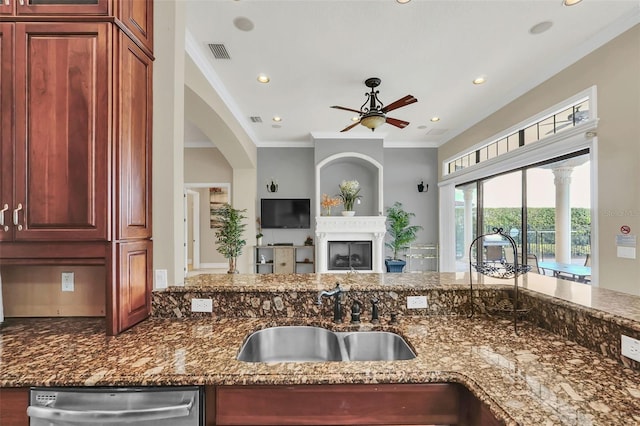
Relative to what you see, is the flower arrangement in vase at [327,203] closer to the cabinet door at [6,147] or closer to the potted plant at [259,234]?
the potted plant at [259,234]

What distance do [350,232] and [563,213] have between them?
129 inches

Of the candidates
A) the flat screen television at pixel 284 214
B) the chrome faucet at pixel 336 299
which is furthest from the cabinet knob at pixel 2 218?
the flat screen television at pixel 284 214

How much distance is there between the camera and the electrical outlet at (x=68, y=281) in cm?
161

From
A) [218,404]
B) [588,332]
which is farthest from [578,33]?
[218,404]

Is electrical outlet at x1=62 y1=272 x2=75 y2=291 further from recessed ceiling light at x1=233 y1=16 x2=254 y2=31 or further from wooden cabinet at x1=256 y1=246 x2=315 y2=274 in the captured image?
wooden cabinet at x1=256 y1=246 x2=315 y2=274

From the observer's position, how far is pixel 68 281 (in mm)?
1615

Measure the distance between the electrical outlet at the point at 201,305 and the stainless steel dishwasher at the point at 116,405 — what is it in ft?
2.02

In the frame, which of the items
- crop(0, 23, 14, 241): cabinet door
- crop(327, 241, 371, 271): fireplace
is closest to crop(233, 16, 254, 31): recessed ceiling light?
crop(0, 23, 14, 241): cabinet door

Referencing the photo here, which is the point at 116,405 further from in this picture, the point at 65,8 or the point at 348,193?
the point at 348,193

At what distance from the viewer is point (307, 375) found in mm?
1037

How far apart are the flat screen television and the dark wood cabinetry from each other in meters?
4.77

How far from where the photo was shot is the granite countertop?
0.84 metres

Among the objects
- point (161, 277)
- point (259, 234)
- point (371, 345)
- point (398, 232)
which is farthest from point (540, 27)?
point (259, 234)

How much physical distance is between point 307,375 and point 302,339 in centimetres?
53
